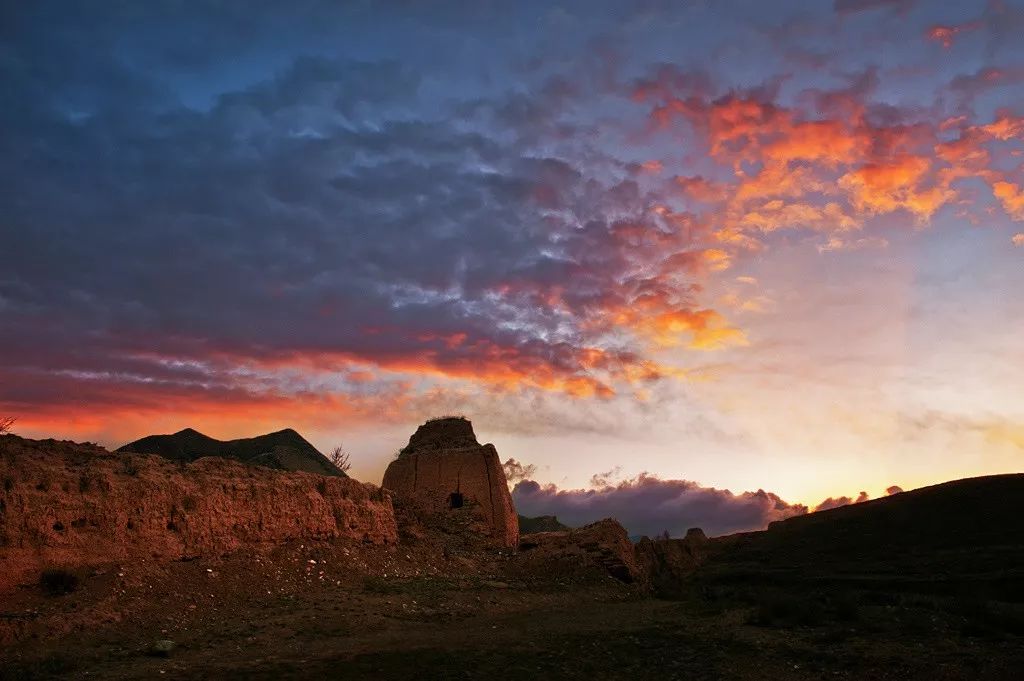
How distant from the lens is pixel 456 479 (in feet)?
76.9

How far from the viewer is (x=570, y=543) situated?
63.9 ft

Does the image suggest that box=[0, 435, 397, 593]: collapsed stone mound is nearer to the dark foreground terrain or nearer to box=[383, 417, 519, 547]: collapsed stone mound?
the dark foreground terrain

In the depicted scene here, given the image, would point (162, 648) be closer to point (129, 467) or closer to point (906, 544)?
point (129, 467)

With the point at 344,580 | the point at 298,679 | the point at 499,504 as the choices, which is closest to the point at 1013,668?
the point at 298,679

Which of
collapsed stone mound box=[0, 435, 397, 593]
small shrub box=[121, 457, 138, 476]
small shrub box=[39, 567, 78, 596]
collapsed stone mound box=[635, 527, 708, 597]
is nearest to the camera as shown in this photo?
small shrub box=[39, 567, 78, 596]

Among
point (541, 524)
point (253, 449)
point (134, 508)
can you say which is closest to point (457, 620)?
point (134, 508)

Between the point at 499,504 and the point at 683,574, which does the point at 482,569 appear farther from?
the point at 683,574

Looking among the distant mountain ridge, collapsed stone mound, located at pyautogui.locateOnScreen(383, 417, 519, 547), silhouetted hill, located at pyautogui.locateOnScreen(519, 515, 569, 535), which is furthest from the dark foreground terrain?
silhouetted hill, located at pyautogui.locateOnScreen(519, 515, 569, 535)

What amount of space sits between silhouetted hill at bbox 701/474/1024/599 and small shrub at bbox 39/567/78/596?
69.0 feet

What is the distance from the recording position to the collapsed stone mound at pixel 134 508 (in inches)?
356

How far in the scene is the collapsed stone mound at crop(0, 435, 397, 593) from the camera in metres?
9.05

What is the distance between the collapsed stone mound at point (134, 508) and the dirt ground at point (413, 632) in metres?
0.40

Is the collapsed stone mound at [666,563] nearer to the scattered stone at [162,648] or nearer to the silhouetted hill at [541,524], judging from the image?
the scattered stone at [162,648]

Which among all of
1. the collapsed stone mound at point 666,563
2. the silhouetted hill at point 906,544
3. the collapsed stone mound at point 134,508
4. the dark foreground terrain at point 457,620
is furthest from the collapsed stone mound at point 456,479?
the silhouetted hill at point 906,544
